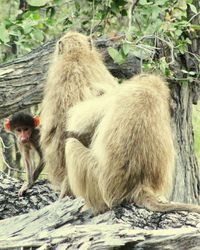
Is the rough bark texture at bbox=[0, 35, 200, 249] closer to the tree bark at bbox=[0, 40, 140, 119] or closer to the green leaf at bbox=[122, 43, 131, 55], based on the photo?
the tree bark at bbox=[0, 40, 140, 119]

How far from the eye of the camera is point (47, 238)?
4520 mm

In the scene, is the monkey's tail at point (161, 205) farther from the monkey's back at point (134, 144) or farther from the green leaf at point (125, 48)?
the green leaf at point (125, 48)

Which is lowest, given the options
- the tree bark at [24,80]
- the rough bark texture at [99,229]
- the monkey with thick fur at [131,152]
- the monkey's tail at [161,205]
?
the rough bark texture at [99,229]

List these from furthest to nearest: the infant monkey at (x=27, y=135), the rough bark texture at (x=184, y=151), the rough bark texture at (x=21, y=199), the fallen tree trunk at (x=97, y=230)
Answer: the rough bark texture at (x=184, y=151), the infant monkey at (x=27, y=135), the rough bark texture at (x=21, y=199), the fallen tree trunk at (x=97, y=230)

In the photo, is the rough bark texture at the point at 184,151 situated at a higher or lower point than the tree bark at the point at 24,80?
lower

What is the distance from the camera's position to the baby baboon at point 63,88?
6332 mm

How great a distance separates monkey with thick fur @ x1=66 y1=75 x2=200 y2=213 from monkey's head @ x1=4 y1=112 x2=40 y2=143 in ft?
6.26

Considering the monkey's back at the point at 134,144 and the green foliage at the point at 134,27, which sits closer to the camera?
the monkey's back at the point at 134,144

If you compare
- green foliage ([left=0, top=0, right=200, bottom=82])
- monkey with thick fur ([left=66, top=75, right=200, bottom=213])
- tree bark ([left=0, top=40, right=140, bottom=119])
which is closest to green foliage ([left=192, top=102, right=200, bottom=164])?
green foliage ([left=0, top=0, right=200, bottom=82])

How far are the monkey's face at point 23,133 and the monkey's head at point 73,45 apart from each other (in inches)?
33.8

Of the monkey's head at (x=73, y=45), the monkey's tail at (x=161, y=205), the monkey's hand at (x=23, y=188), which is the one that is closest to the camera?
the monkey's tail at (x=161, y=205)

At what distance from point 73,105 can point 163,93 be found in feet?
4.12

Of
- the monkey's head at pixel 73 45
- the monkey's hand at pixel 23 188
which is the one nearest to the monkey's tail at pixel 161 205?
the monkey's hand at pixel 23 188

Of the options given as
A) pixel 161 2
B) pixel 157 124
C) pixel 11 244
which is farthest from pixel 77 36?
pixel 11 244
